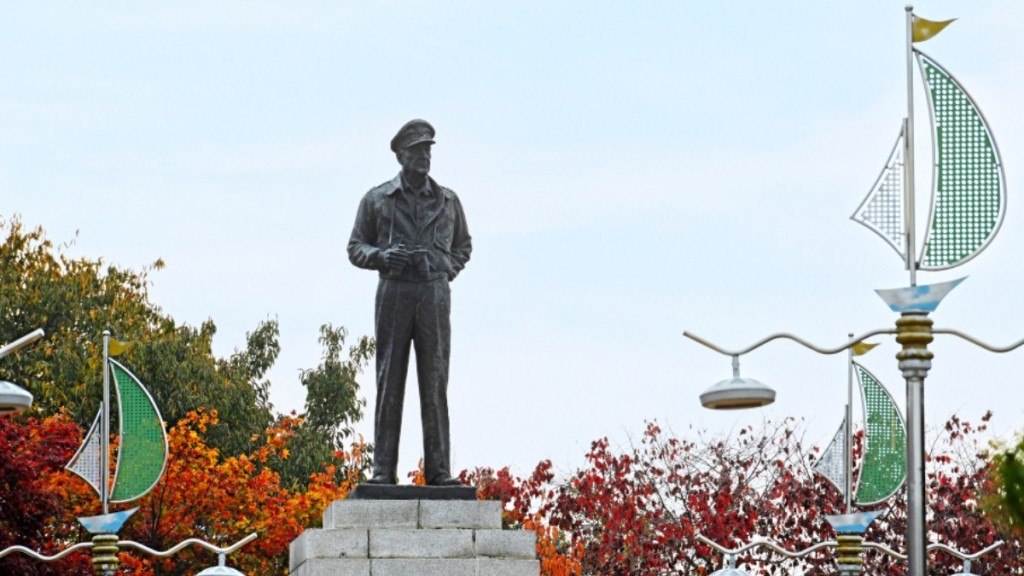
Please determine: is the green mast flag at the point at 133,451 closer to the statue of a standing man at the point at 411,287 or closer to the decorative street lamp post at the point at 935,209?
the statue of a standing man at the point at 411,287

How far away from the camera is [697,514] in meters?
31.4

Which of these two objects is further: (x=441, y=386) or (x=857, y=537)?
(x=857, y=537)

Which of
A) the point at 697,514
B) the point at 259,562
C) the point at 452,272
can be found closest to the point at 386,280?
the point at 452,272

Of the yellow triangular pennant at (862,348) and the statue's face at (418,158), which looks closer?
the statue's face at (418,158)

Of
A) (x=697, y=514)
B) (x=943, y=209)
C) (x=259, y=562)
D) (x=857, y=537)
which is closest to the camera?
(x=943, y=209)

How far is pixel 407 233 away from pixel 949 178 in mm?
4583

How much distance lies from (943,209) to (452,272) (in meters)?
4.42

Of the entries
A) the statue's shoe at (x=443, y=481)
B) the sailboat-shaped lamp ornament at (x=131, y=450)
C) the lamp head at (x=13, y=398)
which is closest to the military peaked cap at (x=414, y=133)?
the statue's shoe at (x=443, y=481)

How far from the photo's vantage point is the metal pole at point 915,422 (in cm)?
1091

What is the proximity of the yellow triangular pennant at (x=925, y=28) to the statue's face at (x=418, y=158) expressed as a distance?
428 cm

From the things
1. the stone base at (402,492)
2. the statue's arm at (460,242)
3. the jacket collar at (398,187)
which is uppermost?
the jacket collar at (398,187)

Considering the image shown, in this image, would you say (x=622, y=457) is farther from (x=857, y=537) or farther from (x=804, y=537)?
(x=857, y=537)

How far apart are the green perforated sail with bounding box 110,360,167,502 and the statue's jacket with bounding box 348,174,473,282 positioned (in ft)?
13.3

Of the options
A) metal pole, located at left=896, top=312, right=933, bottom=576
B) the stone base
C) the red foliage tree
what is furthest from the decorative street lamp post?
the red foliage tree
